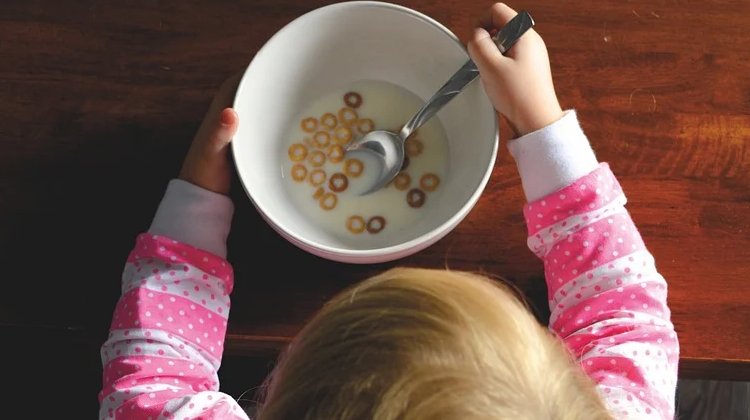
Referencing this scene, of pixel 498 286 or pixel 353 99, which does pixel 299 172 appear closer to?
pixel 353 99

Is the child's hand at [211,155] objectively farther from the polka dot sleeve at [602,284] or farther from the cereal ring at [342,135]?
the polka dot sleeve at [602,284]

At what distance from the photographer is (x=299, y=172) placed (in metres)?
0.72

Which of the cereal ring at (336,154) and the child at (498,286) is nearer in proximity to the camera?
the child at (498,286)

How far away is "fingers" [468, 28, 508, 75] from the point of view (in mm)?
653

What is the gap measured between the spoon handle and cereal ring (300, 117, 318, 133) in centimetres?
10

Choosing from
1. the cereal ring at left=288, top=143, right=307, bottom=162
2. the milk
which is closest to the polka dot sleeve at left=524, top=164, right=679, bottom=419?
the milk

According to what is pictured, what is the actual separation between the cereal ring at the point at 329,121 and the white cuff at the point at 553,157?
0.17 metres

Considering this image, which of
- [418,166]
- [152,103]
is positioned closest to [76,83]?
[152,103]

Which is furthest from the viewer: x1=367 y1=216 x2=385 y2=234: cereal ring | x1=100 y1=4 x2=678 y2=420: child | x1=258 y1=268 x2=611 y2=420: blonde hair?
x1=367 y1=216 x2=385 y2=234: cereal ring

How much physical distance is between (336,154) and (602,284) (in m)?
0.26

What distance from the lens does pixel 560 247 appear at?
66 centimetres

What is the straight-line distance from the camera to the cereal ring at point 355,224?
2.32 ft

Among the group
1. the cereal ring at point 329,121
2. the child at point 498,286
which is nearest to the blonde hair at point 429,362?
the child at point 498,286

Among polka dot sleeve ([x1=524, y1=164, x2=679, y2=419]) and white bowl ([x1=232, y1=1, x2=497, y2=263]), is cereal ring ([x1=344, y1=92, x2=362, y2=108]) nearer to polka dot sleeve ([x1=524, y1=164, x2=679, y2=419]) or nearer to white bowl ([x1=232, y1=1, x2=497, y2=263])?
white bowl ([x1=232, y1=1, x2=497, y2=263])
